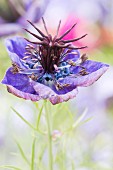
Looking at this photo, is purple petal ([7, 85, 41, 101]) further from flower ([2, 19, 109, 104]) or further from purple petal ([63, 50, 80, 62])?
purple petal ([63, 50, 80, 62])

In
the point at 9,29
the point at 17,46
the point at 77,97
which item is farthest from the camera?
the point at 77,97

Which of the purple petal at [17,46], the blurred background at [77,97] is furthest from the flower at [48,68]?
the blurred background at [77,97]

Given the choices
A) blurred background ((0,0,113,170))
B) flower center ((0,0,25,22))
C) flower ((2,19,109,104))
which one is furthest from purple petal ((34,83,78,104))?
flower center ((0,0,25,22))

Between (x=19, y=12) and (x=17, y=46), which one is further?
(x=19, y=12)

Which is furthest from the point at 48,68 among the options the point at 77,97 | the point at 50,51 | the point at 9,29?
the point at 77,97

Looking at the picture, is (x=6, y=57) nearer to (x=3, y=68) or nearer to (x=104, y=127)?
(x=3, y=68)

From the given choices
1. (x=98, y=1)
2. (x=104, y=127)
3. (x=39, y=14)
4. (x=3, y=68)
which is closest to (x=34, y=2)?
(x=39, y=14)

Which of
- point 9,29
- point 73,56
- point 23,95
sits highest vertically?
point 9,29

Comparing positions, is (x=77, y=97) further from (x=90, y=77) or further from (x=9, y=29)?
(x=90, y=77)
